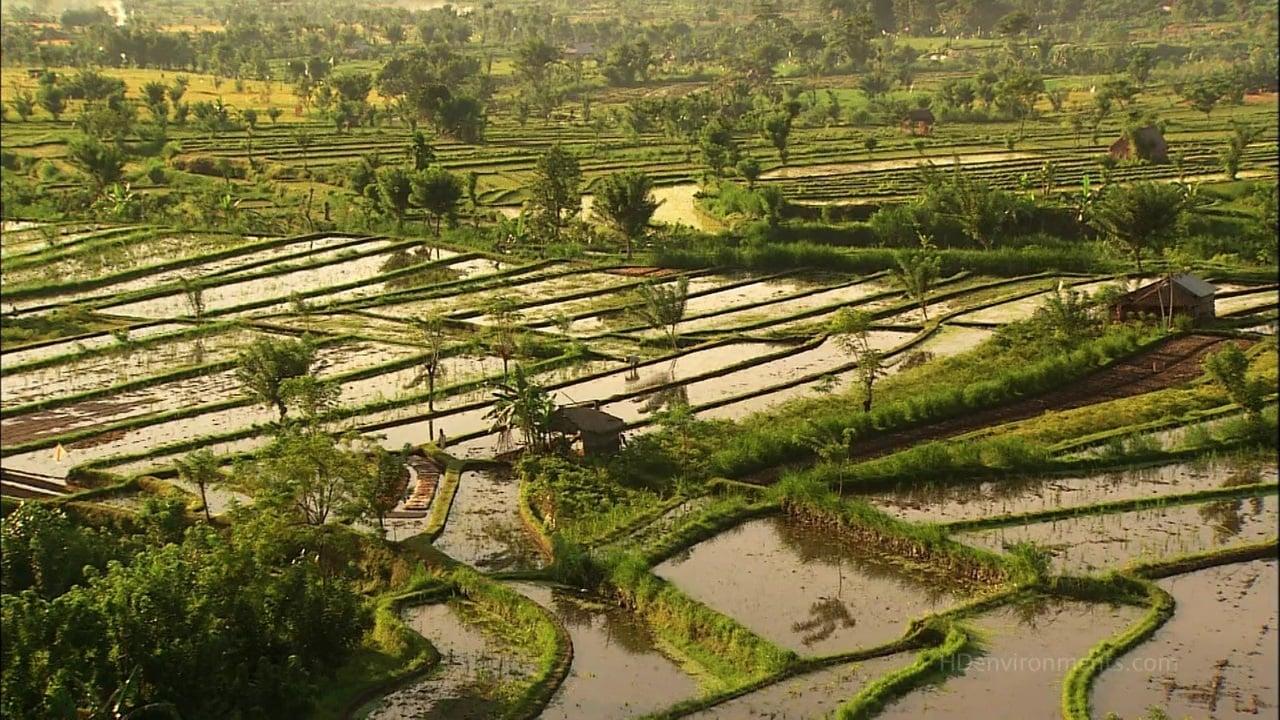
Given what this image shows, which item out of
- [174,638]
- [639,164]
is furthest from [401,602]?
[639,164]

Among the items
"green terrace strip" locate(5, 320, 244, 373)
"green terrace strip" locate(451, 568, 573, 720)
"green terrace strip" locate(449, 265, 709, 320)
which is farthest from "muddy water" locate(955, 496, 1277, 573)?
"green terrace strip" locate(5, 320, 244, 373)

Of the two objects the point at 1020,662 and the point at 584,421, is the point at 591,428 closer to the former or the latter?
the point at 584,421

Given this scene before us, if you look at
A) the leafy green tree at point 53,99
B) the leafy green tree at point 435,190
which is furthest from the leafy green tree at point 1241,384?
the leafy green tree at point 53,99

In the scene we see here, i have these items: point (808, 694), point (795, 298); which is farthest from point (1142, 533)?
point (795, 298)

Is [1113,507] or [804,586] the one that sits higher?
[1113,507]

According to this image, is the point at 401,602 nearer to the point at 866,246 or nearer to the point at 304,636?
the point at 304,636

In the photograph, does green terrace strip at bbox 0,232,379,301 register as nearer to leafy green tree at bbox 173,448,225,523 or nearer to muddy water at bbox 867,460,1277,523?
leafy green tree at bbox 173,448,225,523

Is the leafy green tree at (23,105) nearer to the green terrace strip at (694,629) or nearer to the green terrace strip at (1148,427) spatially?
the green terrace strip at (694,629)
